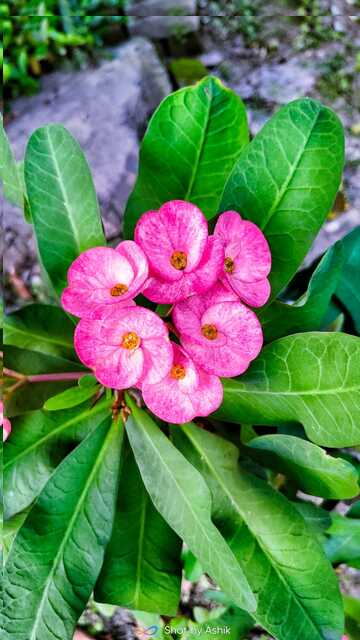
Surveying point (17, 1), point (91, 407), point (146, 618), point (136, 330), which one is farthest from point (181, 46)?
point (146, 618)

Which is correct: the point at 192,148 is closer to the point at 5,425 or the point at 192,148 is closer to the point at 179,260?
the point at 179,260

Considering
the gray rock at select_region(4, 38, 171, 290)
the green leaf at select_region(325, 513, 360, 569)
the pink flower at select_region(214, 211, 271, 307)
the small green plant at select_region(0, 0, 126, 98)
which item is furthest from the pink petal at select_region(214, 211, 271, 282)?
the small green plant at select_region(0, 0, 126, 98)

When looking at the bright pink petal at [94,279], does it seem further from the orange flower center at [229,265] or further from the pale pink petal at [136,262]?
the orange flower center at [229,265]

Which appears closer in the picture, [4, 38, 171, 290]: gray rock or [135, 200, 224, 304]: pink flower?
[135, 200, 224, 304]: pink flower

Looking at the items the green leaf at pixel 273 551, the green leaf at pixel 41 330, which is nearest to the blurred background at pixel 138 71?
the green leaf at pixel 41 330

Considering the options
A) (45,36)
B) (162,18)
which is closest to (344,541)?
(162,18)

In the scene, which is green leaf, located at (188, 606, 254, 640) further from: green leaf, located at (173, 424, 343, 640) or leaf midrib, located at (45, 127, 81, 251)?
leaf midrib, located at (45, 127, 81, 251)
